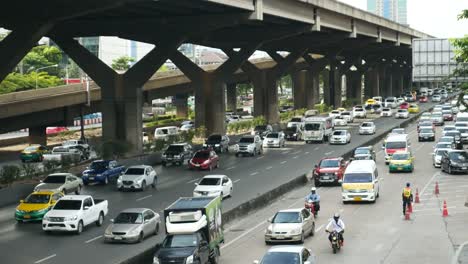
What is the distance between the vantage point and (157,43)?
225 ft

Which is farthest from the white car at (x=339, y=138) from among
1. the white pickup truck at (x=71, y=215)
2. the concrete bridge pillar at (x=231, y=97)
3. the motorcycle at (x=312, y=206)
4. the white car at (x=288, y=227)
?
the concrete bridge pillar at (x=231, y=97)

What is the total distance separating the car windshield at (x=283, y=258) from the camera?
821 inches

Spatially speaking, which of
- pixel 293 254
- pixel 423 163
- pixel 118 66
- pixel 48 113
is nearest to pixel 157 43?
pixel 48 113

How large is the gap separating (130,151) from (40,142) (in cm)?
2470

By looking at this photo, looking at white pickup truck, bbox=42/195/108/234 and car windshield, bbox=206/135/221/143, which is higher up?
car windshield, bbox=206/135/221/143

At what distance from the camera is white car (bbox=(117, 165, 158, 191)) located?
45.6 metres

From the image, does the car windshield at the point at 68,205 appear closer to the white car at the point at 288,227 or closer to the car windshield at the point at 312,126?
the white car at the point at 288,227

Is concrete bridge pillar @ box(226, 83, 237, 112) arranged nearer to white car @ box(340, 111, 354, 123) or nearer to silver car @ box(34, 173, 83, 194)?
white car @ box(340, 111, 354, 123)

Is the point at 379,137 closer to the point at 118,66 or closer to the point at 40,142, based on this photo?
the point at 40,142

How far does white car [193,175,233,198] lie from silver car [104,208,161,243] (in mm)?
9344

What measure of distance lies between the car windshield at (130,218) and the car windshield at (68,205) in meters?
3.30

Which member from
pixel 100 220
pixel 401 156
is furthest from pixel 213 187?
pixel 401 156

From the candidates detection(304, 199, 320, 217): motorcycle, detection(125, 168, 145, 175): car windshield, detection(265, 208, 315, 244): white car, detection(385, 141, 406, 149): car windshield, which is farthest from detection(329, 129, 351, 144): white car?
detection(265, 208, 315, 244): white car

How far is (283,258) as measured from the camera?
21.0 meters
